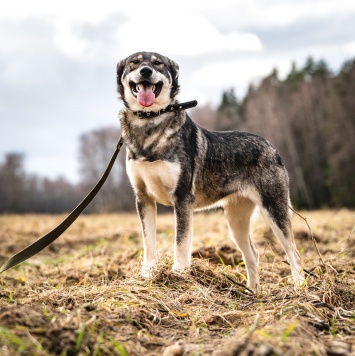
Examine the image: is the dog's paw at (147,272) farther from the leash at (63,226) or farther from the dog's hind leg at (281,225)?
the dog's hind leg at (281,225)

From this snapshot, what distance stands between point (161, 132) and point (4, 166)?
46922 millimetres

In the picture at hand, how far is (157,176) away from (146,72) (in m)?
1.04

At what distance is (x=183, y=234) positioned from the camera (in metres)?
4.59

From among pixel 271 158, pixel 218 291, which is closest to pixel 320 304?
pixel 218 291

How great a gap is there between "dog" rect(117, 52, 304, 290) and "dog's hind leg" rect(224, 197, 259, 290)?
0.04 feet

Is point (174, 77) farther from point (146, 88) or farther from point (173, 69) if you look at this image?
point (146, 88)

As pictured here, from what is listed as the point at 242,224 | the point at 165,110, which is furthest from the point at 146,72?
the point at 242,224

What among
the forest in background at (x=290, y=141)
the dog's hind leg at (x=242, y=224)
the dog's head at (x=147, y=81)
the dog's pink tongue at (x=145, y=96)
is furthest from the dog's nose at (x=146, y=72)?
the forest in background at (x=290, y=141)

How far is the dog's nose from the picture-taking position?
456 cm

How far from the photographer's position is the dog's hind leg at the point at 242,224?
549 centimetres

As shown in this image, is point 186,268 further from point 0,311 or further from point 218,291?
→ point 0,311

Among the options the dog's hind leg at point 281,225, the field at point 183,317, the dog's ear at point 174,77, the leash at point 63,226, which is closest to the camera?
the field at point 183,317

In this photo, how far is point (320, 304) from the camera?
344cm

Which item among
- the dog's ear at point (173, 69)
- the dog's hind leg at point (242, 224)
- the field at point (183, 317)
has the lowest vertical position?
the field at point (183, 317)
